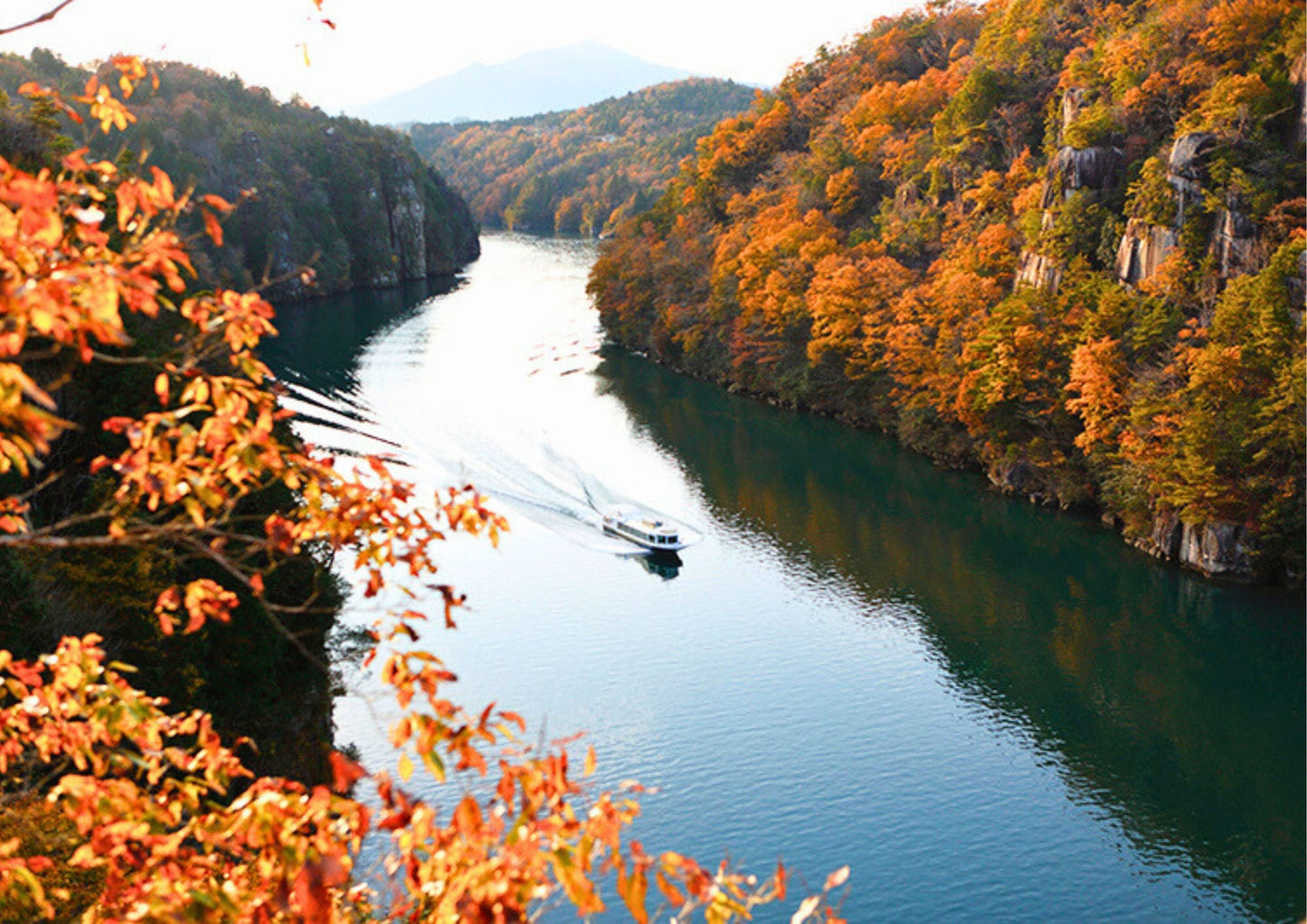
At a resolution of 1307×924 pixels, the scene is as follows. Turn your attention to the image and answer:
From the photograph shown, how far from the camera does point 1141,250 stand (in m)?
48.0

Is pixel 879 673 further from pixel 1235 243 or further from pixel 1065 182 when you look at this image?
pixel 1065 182

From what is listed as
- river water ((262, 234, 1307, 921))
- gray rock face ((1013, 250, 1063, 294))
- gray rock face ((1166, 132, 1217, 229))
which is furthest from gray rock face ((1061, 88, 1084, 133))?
river water ((262, 234, 1307, 921))

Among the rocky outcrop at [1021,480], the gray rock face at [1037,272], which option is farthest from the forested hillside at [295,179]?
the rocky outcrop at [1021,480]

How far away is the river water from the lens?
25.9 metres

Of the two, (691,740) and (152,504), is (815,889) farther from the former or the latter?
(152,504)

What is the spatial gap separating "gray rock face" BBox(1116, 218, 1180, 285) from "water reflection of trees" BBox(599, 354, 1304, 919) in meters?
10.3

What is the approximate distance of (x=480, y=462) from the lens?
174 ft

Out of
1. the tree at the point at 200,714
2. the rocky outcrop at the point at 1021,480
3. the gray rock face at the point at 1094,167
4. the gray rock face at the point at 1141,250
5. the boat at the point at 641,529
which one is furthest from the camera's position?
the gray rock face at the point at 1094,167

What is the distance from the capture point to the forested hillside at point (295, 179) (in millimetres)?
111312

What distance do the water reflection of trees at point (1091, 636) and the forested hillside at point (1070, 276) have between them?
275 centimetres

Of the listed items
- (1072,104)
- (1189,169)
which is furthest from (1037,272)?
(1072,104)

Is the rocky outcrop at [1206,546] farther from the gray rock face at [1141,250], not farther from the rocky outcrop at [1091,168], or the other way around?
the rocky outcrop at [1091,168]

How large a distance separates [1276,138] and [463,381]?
4189cm

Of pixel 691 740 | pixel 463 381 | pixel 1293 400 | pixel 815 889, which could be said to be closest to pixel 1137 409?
pixel 1293 400
